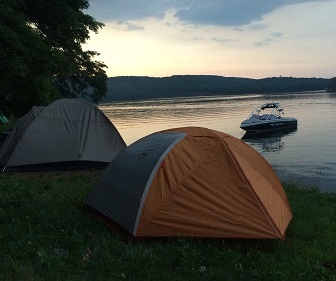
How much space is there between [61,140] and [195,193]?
7.59 meters

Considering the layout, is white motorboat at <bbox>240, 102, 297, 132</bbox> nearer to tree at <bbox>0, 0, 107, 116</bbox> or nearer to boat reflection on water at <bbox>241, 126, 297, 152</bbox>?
boat reflection on water at <bbox>241, 126, 297, 152</bbox>

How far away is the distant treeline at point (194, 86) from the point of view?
179500 millimetres

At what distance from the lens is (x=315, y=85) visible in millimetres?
191000

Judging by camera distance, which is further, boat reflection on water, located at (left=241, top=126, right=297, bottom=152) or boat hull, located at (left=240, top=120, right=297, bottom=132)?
boat hull, located at (left=240, top=120, right=297, bottom=132)

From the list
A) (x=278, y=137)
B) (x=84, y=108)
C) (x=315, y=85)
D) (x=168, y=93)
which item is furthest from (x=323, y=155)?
(x=315, y=85)

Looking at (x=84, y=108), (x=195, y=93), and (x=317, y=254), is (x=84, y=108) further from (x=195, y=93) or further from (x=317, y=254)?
(x=195, y=93)

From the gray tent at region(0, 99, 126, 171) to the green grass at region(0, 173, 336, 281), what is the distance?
5195mm

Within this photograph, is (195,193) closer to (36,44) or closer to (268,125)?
(36,44)

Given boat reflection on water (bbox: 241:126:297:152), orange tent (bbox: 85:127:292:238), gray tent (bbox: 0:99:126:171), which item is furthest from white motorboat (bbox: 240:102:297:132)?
orange tent (bbox: 85:127:292:238)

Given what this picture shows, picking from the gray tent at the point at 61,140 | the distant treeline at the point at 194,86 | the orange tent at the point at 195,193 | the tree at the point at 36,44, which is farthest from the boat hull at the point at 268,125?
the distant treeline at the point at 194,86

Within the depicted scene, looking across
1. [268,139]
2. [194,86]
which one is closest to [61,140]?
[268,139]

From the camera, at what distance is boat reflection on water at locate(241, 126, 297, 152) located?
2982cm

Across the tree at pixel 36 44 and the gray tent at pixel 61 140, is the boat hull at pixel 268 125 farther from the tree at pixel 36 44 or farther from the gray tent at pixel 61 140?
the gray tent at pixel 61 140

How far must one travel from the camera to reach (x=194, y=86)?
7643 inches
